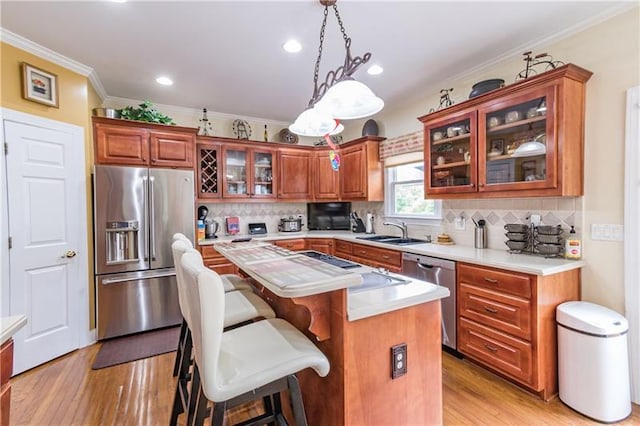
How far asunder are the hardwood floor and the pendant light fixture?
1.60m

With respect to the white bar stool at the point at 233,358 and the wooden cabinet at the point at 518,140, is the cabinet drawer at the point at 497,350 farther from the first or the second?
the white bar stool at the point at 233,358

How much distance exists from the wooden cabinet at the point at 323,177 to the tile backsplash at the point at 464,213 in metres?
0.44

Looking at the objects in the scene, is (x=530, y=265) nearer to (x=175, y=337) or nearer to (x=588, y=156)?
(x=588, y=156)

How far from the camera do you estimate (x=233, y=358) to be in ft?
4.10

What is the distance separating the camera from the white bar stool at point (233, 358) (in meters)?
1.07

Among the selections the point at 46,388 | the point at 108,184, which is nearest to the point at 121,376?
the point at 46,388

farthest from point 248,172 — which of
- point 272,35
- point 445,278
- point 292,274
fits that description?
point 292,274

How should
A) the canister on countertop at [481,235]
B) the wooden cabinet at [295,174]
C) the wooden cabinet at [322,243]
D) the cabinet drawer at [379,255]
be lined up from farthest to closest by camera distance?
1. the wooden cabinet at [295,174]
2. the wooden cabinet at [322,243]
3. the cabinet drawer at [379,255]
4. the canister on countertop at [481,235]

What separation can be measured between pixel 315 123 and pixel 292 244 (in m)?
2.51

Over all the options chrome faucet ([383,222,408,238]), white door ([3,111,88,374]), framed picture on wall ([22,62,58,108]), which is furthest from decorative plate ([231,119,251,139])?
chrome faucet ([383,222,408,238])

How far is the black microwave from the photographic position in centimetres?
491

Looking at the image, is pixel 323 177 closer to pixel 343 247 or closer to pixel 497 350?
pixel 343 247

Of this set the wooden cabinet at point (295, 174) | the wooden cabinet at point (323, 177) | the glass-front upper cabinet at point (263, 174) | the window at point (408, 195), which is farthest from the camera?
the wooden cabinet at point (323, 177)

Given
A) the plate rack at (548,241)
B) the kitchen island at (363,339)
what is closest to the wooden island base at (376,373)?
the kitchen island at (363,339)
